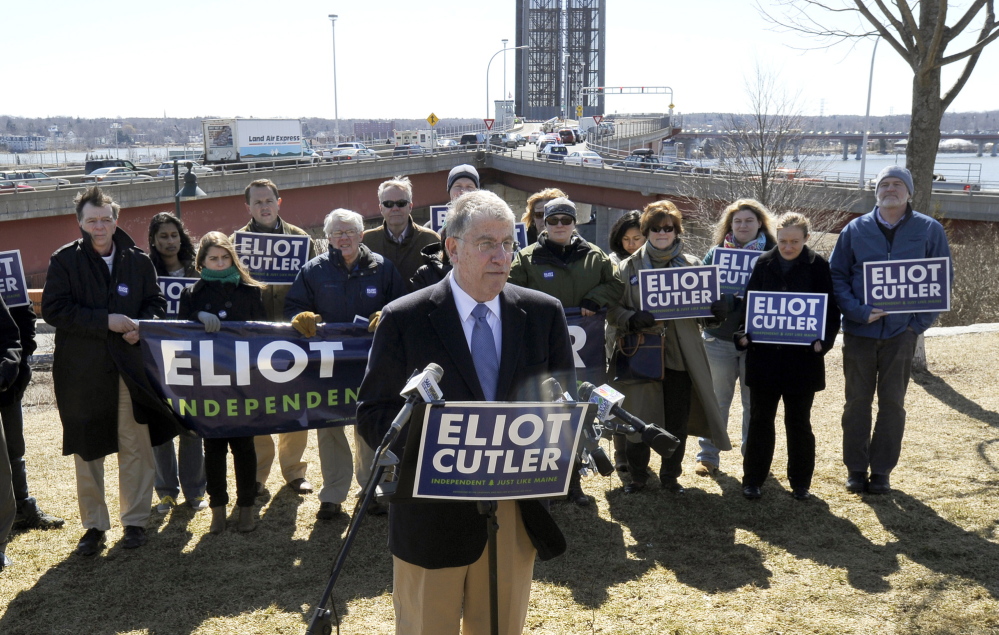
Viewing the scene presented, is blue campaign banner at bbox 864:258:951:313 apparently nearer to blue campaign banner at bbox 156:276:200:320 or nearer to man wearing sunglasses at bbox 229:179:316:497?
man wearing sunglasses at bbox 229:179:316:497

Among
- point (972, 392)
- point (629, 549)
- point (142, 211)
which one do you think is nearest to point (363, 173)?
point (142, 211)

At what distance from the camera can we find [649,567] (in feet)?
18.4

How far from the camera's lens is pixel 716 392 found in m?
7.58

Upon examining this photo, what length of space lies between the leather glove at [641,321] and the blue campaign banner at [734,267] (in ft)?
4.03

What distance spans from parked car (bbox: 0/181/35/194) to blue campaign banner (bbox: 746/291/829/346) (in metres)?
26.7

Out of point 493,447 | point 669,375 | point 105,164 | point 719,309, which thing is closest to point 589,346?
point 669,375

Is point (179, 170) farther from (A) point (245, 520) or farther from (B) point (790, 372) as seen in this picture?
(B) point (790, 372)

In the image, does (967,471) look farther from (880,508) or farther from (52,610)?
(52,610)

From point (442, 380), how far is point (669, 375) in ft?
12.6

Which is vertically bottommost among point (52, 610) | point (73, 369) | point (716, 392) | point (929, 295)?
point (52, 610)

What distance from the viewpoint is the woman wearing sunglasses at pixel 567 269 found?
6711 mm

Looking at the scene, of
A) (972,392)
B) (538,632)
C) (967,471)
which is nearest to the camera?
(538,632)

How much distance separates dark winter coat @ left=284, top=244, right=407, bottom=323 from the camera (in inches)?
261

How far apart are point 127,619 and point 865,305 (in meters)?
5.55
